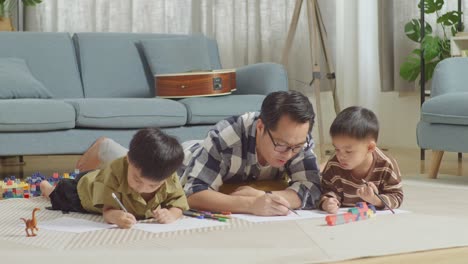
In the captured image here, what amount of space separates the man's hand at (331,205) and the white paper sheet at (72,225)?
2.37 feet

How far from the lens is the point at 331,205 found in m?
2.74

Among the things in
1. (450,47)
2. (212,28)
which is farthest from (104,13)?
(450,47)

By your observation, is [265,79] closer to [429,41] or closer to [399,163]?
[399,163]

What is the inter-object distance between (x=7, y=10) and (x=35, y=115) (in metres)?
1.59

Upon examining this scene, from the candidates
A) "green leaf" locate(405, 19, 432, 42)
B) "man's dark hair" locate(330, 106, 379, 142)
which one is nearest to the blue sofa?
"green leaf" locate(405, 19, 432, 42)

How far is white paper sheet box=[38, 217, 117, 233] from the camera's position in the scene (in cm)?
247

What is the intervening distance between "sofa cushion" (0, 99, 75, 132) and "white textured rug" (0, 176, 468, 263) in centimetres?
120

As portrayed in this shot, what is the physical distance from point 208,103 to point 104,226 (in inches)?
75.7

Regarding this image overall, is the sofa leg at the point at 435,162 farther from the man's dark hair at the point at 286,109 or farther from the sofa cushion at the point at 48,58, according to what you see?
the sofa cushion at the point at 48,58

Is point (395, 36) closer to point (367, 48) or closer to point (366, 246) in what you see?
point (367, 48)

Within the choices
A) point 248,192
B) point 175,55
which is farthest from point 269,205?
point 175,55

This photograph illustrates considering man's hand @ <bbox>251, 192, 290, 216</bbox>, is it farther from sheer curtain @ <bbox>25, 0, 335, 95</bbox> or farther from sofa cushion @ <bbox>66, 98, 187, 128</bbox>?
sheer curtain @ <bbox>25, 0, 335, 95</bbox>

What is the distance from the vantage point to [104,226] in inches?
99.6

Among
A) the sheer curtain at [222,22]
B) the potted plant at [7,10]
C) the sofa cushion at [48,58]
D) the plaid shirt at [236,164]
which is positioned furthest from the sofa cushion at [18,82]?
the plaid shirt at [236,164]
